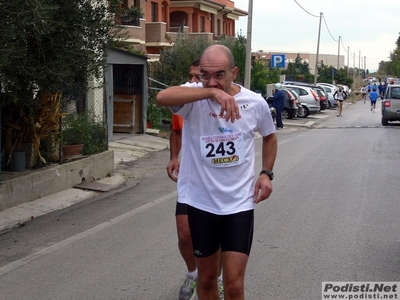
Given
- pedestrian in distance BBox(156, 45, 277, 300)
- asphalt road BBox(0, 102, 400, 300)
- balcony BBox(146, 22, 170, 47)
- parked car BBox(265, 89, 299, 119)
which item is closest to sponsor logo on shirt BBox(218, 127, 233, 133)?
pedestrian in distance BBox(156, 45, 277, 300)

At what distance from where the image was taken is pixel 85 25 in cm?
1004

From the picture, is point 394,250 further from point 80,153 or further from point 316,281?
point 80,153

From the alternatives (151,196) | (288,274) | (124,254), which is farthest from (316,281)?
(151,196)

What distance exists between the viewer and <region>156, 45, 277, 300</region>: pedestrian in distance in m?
4.18

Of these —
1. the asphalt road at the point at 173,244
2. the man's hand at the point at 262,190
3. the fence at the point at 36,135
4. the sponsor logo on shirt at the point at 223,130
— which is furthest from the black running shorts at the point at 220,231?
the fence at the point at 36,135

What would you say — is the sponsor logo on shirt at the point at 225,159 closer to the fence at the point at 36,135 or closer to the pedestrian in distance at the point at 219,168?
the pedestrian in distance at the point at 219,168

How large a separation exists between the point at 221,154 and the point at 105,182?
8.66 meters

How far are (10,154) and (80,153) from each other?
2.13m

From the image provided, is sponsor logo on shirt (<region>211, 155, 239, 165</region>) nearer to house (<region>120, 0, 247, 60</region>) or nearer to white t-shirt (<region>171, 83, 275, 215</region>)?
white t-shirt (<region>171, 83, 275, 215</region>)

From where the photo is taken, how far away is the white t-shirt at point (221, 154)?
4.21 metres

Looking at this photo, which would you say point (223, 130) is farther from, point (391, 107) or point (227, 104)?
point (391, 107)

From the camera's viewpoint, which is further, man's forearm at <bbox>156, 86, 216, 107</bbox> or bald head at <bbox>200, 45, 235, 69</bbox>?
bald head at <bbox>200, 45, 235, 69</bbox>

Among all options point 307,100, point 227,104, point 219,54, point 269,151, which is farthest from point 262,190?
point 307,100

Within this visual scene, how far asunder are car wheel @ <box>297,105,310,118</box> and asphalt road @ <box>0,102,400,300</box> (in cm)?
2213
